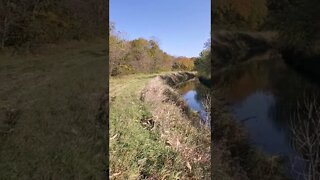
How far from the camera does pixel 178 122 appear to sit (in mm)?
6195

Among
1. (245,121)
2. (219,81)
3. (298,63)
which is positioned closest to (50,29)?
(219,81)

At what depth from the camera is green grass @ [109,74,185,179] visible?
16.3 feet

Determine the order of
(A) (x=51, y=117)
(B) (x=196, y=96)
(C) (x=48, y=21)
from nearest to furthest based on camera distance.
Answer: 1. (A) (x=51, y=117)
2. (C) (x=48, y=21)
3. (B) (x=196, y=96)

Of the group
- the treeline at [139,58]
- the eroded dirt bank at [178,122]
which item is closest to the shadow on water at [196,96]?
the eroded dirt bank at [178,122]

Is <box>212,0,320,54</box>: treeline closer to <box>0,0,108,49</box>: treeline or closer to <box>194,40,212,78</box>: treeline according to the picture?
<box>194,40,212,78</box>: treeline

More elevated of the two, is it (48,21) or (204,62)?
(48,21)

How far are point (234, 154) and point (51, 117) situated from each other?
85.0 inches

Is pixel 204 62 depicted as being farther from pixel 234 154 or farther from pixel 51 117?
pixel 51 117

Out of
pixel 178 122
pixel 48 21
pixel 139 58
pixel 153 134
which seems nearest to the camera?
pixel 48 21

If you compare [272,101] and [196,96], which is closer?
[272,101]

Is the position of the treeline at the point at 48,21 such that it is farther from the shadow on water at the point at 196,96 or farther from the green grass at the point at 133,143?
the shadow on water at the point at 196,96

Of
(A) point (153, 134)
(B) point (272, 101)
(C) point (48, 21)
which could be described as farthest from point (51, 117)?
(B) point (272, 101)

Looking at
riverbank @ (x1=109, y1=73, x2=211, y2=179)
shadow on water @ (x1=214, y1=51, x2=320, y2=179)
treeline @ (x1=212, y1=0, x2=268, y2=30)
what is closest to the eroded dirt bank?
riverbank @ (x1=109, y1=73, x2=211, y2=179)

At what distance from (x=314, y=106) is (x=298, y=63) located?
0.50 meters
